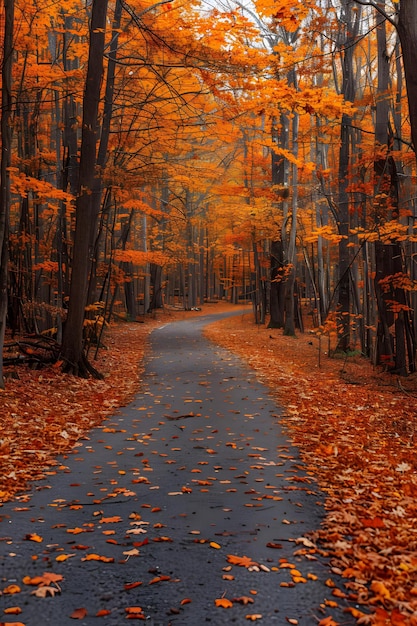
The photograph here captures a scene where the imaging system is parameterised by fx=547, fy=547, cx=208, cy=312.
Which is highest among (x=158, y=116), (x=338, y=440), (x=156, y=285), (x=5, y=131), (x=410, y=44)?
(x=158, y=116)

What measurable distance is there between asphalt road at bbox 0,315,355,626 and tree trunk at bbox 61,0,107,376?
4551 millimetres

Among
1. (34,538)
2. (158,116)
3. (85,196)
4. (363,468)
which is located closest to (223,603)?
(34,538)

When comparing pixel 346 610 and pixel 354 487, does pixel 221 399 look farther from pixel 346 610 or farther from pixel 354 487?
pixel 346 610

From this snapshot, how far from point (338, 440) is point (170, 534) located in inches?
149

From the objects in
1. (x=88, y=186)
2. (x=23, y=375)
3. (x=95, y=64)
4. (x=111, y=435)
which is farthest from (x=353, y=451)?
(x=95, y=64)

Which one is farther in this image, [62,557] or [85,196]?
[85,196]

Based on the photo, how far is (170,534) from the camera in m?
4.43

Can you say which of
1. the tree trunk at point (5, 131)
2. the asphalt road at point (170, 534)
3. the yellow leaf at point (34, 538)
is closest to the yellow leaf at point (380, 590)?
the asphalt road at point (170, 534)

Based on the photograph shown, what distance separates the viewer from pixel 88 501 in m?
5.19

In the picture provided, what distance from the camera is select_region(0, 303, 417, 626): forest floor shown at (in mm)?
3916

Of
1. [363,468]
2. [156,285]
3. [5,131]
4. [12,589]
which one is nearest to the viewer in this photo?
[12,589]

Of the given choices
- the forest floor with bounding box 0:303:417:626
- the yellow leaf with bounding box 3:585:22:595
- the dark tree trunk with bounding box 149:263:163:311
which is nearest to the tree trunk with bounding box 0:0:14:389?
the forest floor with bounding box 0:303:417:626

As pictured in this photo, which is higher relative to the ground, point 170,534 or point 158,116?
point 158,116

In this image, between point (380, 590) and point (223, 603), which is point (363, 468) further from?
point (223, 603)
